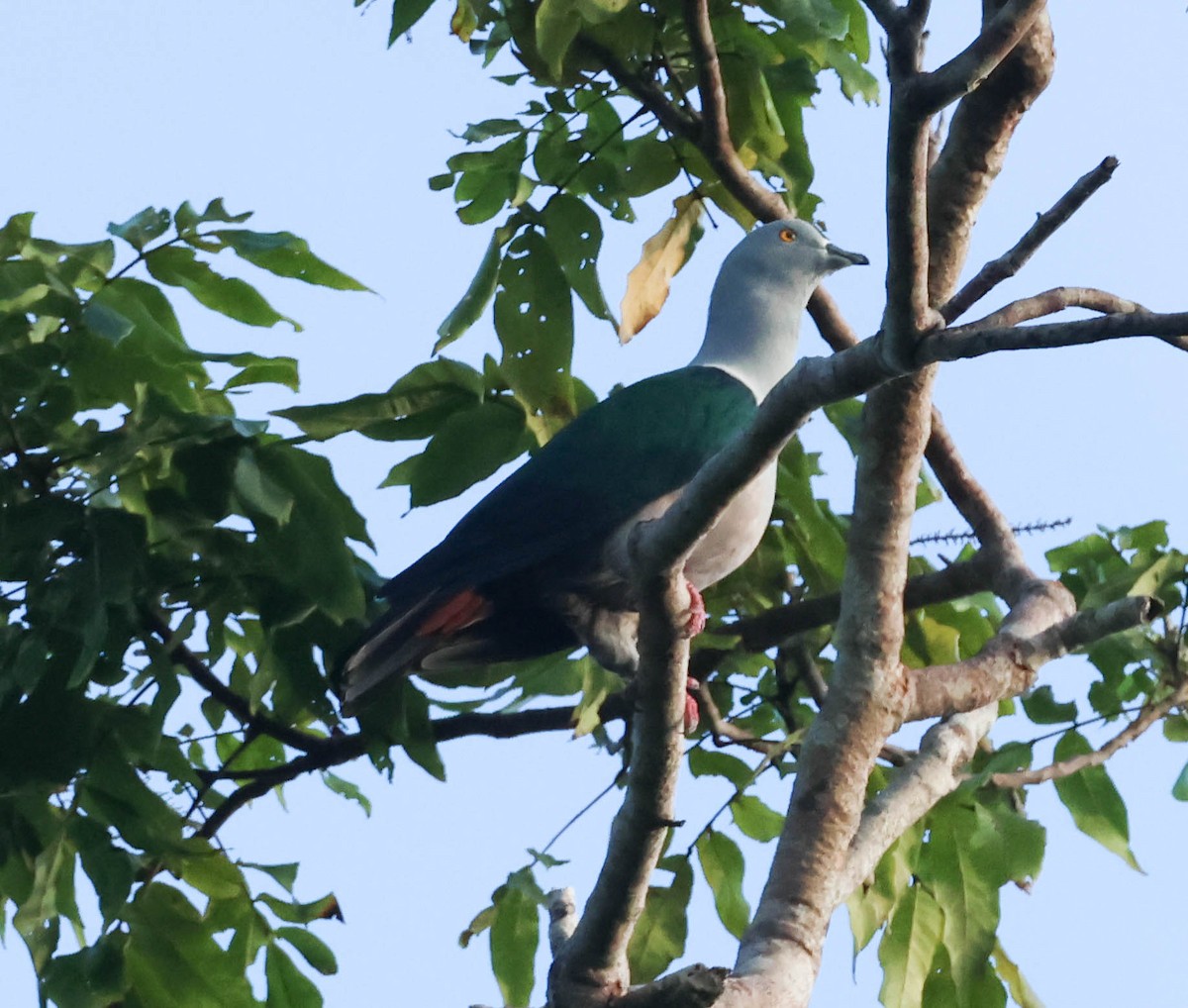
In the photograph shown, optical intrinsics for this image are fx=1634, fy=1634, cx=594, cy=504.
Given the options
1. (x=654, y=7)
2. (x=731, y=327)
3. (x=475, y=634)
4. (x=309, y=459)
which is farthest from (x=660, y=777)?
(x=731, y=327)

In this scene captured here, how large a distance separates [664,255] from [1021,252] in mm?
1724

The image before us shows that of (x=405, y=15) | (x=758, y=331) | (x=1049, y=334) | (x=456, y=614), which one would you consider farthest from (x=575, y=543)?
(x=1049, y=334)

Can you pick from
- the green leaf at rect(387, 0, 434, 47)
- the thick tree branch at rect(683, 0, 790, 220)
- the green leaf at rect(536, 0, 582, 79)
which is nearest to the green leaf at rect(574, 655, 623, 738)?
the thick tree branch at rect(683, 0, 790, 220)

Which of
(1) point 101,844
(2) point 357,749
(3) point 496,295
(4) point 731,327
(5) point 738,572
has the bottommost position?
(1) point 101,844

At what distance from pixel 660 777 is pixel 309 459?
0.99m

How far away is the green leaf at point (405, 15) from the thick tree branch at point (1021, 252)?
4.93 ft

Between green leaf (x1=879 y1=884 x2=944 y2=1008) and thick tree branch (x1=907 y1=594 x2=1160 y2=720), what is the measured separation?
0.44 meters

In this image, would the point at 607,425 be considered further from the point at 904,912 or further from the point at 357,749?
the point at 904,912

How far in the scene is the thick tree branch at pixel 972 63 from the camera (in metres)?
1.89

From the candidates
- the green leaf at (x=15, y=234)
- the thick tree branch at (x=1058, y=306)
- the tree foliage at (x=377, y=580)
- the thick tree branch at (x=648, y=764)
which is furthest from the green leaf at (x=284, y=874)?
the thick tree branch at (x=1058, y=306)

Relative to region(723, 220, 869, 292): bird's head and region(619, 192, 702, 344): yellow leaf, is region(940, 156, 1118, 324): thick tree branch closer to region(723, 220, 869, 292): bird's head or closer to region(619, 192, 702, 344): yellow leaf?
region(619, 192, 702, 344): yellow leaf

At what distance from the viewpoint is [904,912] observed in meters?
3.22

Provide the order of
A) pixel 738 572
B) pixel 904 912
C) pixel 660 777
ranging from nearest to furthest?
1. pixel 660 777
2. pixel 904 912
3. pixel 738 572

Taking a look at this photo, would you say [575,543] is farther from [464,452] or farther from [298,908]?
[298,908]
